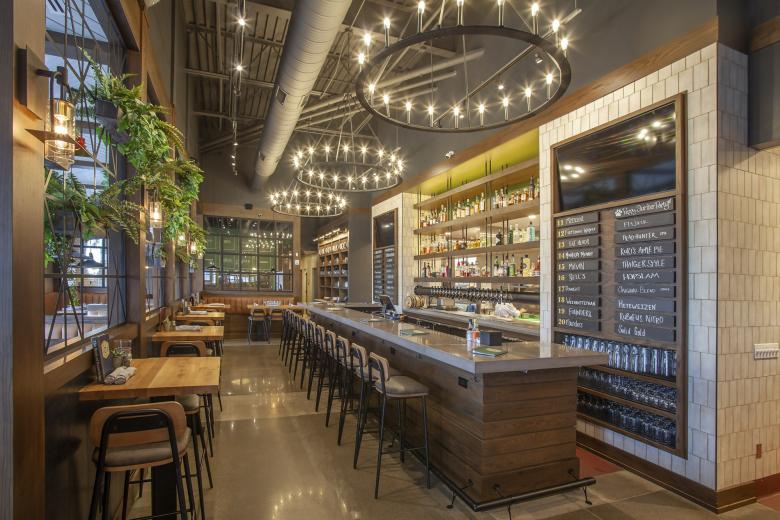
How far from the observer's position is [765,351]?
324 cm

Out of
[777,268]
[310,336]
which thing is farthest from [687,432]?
[310,336]

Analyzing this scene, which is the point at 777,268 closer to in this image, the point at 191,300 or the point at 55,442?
the point at 55,442

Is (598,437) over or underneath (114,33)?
underneath

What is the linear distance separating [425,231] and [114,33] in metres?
5.77

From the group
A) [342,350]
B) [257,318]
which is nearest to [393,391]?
[342,350]

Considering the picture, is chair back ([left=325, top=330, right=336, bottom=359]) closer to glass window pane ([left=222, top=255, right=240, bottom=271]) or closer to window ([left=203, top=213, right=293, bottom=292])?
window ([left=203, top=213, right=293, bottom=292])

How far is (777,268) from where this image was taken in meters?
3.37

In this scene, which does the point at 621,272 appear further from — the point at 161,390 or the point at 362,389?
the point at 161,390

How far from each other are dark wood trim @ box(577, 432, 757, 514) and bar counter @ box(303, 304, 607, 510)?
81cm

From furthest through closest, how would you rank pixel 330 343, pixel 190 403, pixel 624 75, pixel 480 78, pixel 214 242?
pixel 214 242 → pixel 480 78 → pixel 330 343 → pixel 624 75 → pixel 190 403

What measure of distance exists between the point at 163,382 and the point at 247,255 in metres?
9.90

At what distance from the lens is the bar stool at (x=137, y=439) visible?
79.1 inches

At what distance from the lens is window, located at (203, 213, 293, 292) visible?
38.6 feet

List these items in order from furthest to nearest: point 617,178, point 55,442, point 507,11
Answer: point 507,11
point 617,178
point 55,442
